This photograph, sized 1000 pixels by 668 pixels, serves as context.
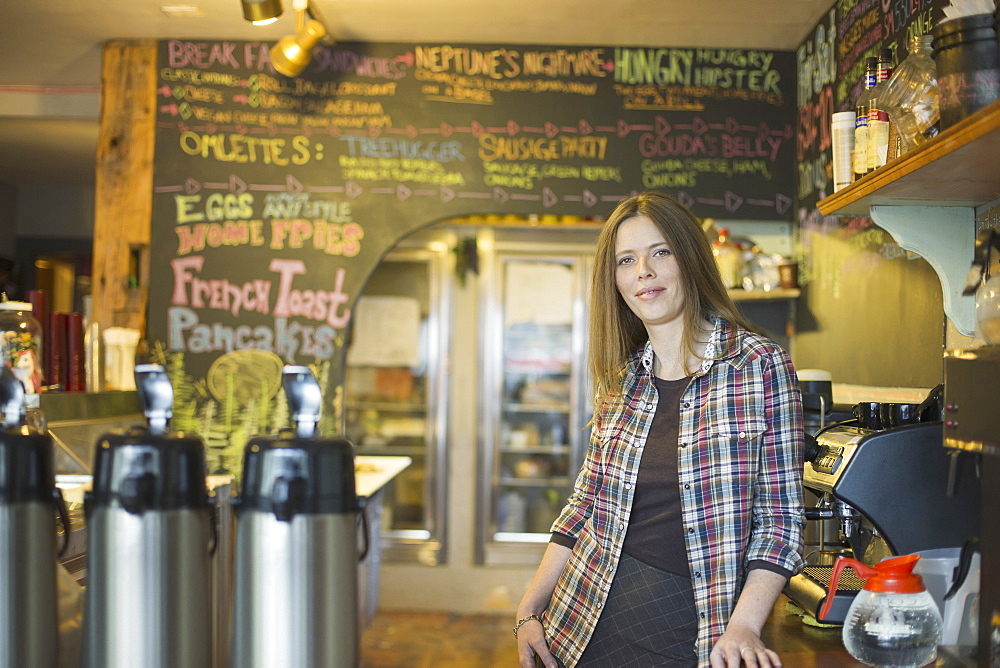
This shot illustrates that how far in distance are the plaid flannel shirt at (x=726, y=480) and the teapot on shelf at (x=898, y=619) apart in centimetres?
13

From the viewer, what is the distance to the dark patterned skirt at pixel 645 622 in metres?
1.62

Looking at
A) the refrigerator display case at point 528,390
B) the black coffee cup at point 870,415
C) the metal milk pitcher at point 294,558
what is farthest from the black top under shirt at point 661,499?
the refrigerator display case at point 528,390

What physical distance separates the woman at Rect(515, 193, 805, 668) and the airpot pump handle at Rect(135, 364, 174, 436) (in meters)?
0.95

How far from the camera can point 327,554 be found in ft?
3.25

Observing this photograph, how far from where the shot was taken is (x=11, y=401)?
1.16m

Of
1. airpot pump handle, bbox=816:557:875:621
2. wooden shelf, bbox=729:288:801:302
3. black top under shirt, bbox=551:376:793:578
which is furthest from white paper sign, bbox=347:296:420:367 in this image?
airpot pump handle, bbox=816:557:875:621

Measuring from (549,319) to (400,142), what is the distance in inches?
77.5

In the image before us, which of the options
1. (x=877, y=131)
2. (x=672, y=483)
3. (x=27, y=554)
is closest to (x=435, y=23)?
(x=877, y=131)

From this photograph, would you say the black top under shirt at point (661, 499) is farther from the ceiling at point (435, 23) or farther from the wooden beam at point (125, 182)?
the wooden beam at point (125, 182)

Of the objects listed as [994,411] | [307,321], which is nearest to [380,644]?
[307,321]

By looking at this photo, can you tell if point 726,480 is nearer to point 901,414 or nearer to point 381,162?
point 901,414

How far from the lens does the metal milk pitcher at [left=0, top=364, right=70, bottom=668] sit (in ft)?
3.40

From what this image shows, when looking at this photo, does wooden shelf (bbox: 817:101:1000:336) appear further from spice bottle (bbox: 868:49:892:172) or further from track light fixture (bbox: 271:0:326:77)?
track light fixture (bbox: 271:0:326:77)

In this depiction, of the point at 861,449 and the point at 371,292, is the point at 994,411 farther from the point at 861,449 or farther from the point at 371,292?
the point at 371,292
